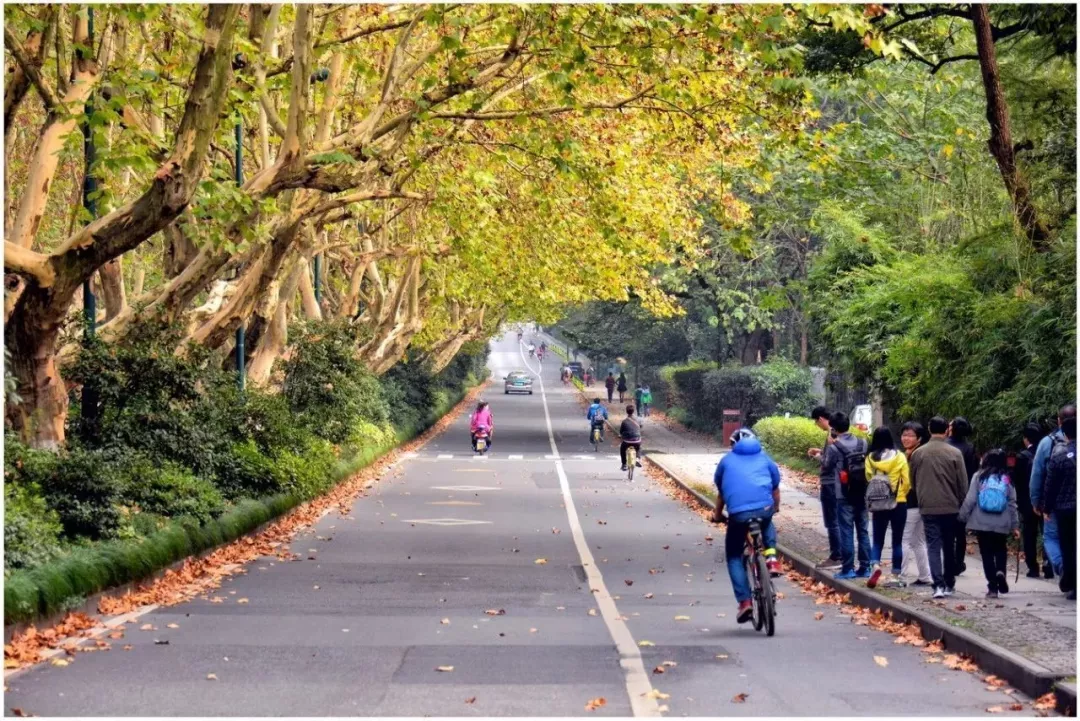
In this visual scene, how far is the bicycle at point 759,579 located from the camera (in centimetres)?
1195

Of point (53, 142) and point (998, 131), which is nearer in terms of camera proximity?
point (53, 142)

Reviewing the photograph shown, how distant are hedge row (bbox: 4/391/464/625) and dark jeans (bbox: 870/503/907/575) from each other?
7.17 metres

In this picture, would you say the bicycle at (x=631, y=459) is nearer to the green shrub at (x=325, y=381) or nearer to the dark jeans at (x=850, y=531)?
the green shrub at (x=325, y=381)

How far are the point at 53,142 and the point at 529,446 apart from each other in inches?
1384

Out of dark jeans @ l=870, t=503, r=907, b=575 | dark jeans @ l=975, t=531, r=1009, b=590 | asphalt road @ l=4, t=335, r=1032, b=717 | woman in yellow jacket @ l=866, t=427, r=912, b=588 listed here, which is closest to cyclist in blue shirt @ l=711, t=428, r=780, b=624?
asphalt road @ l=4, t=335, r=1032, b=717

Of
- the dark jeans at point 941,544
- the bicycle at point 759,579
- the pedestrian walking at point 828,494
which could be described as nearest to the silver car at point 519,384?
the pedestrian walking at point 828,494

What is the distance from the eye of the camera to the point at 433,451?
1841 inches

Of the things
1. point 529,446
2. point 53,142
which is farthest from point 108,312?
point 529,446

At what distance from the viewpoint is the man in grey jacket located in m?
13.8

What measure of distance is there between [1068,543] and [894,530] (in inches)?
81.4

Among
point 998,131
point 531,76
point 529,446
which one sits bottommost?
point 529,446

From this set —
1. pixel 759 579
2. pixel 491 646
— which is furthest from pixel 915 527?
pixel 491 646

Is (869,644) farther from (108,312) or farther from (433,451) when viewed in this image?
(433,451)

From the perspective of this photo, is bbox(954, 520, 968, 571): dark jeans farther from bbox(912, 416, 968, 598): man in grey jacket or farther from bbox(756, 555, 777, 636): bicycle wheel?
bbox(756, 555, 777, 636): bicycle wheel
